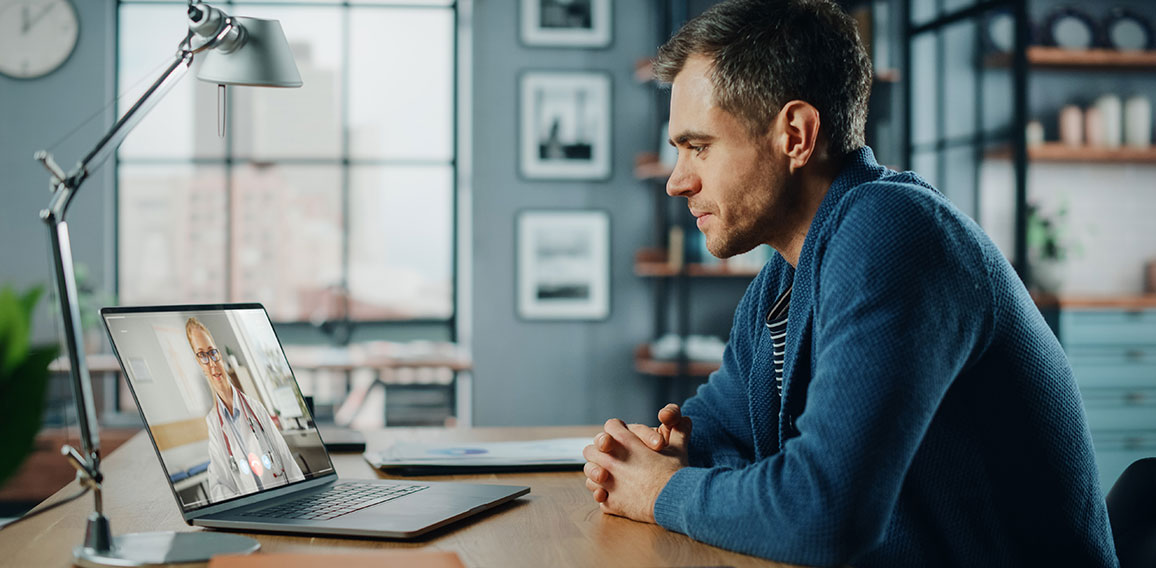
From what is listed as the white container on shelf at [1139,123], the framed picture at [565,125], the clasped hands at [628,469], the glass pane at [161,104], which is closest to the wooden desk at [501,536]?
the clasped hands at [628,469]

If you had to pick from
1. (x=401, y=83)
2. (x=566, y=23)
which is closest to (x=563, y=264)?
(x=566, y=23)

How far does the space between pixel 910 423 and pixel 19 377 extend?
0.74m

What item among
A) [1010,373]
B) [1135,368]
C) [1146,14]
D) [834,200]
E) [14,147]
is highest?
[1146,14]

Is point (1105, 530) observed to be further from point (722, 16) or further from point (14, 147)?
point (14, 147)

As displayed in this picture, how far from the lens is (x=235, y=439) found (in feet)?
3.42

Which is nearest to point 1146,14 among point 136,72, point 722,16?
point 722,16

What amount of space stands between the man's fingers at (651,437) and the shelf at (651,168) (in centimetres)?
325

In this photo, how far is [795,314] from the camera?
1.15 metres

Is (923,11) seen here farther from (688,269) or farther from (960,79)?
(688,269)

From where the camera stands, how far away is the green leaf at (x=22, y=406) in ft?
1.52

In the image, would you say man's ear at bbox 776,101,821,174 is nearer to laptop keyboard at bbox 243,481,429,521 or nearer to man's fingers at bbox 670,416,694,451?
man's fingers at bbox 670,416,694,451

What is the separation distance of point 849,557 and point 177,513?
2.39ft

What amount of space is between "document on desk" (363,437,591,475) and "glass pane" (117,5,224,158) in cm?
433

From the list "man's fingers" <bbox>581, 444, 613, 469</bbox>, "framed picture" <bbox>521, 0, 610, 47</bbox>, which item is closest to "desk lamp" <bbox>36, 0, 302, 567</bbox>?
"man's fingers" <bbox>581, 444, 613, 469</bbox>
